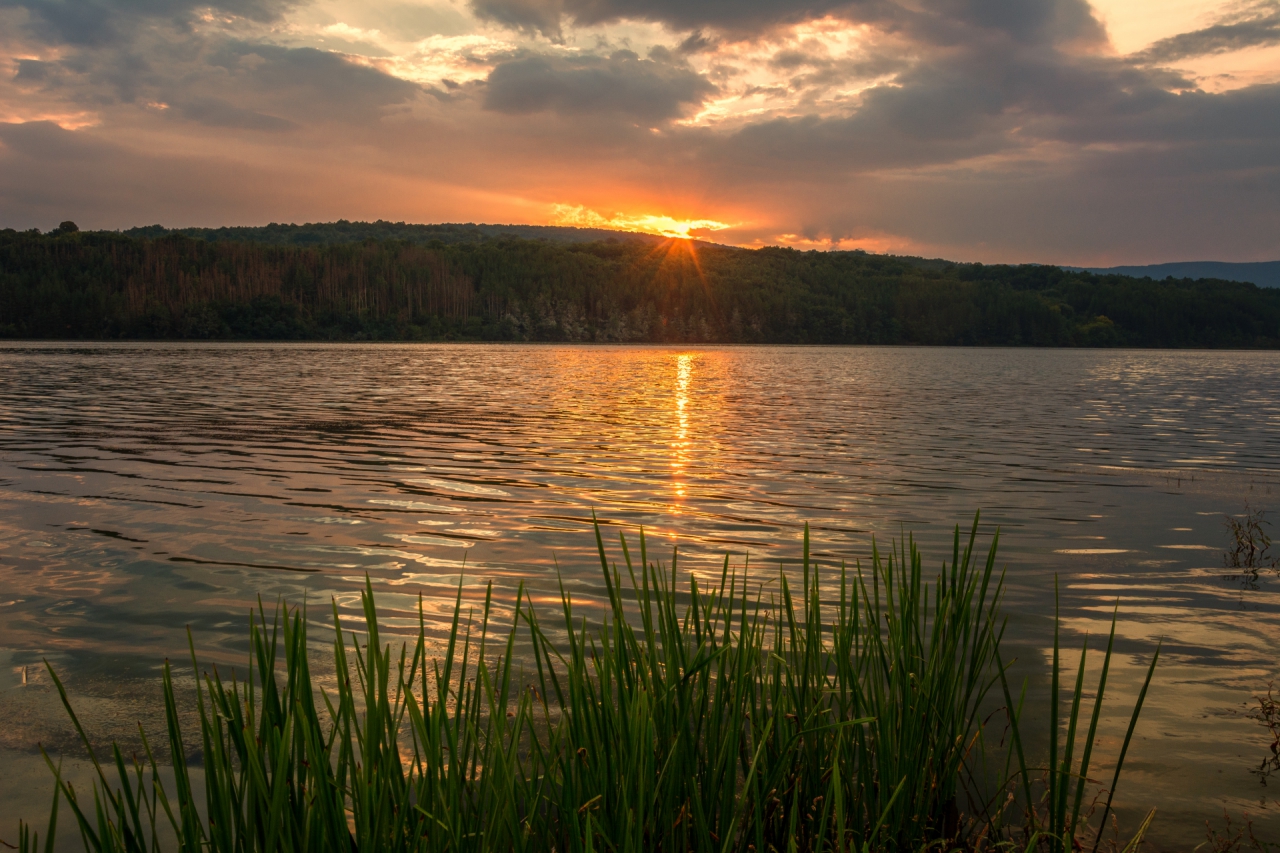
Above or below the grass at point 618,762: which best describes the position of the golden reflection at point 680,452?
below

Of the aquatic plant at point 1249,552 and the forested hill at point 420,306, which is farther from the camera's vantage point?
the forested hill at point 420,306

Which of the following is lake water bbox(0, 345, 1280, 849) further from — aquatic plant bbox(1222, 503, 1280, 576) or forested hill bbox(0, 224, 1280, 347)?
forested hill bbox(0, 224, 1280, 347)

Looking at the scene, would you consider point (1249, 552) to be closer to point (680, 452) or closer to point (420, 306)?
point (680, 452)

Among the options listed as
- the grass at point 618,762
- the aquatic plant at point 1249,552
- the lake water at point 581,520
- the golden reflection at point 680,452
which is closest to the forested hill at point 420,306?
the lake water at point 581,520

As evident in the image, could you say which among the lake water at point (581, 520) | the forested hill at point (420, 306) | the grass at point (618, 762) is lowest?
the lake water at point (581, 520)

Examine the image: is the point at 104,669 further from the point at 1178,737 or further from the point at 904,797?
the point at 1178,737

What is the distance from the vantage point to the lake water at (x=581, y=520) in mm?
5723

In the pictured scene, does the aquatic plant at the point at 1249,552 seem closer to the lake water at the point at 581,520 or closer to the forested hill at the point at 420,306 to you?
the lake water at the point at 581,520

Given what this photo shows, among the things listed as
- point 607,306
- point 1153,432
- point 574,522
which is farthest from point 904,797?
point 607,306

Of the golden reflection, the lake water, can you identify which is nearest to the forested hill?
the lake water

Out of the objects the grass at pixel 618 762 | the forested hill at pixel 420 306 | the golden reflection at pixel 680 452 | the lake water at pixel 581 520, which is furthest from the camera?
the forested hill at pixel 420 306

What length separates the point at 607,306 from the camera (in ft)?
629

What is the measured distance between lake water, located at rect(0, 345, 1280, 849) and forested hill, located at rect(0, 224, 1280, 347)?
131 m

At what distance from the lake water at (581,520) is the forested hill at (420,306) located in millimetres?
130849
